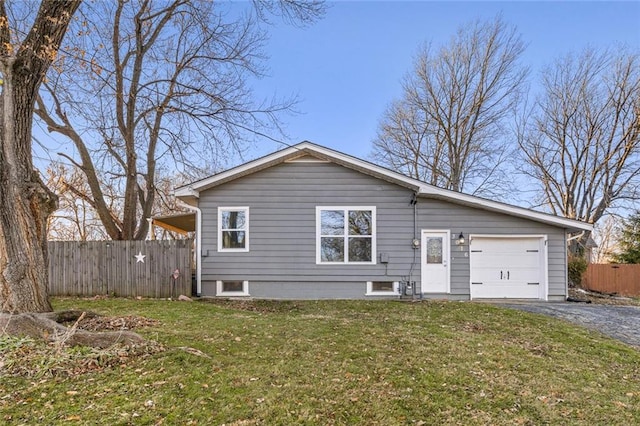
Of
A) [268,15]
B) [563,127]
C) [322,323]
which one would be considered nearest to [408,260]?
[322,323]

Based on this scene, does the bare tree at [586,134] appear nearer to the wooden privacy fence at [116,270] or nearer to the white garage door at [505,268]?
the white garage door at [505,268]

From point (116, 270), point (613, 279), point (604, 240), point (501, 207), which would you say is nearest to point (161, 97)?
point (116, 270)

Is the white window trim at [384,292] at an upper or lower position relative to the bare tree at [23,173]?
lower

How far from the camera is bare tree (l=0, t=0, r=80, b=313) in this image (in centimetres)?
495

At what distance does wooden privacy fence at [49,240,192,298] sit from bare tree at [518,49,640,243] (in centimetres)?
1936

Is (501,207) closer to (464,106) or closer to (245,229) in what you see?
(245,229)

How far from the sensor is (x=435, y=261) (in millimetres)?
9797

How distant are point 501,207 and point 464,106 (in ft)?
41.7

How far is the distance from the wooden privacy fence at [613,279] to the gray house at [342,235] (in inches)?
248

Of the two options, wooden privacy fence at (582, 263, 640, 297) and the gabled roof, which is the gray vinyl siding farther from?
wooden privacy fence at (582, 263, 640, 297)

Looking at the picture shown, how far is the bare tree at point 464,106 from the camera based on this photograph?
1942 cm

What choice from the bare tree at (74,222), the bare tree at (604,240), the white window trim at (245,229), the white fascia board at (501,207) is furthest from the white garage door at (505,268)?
the bare tree at (74,222)

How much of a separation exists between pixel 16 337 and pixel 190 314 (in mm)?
2838

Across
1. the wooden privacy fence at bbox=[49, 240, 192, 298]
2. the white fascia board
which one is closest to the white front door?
the white fascia board
